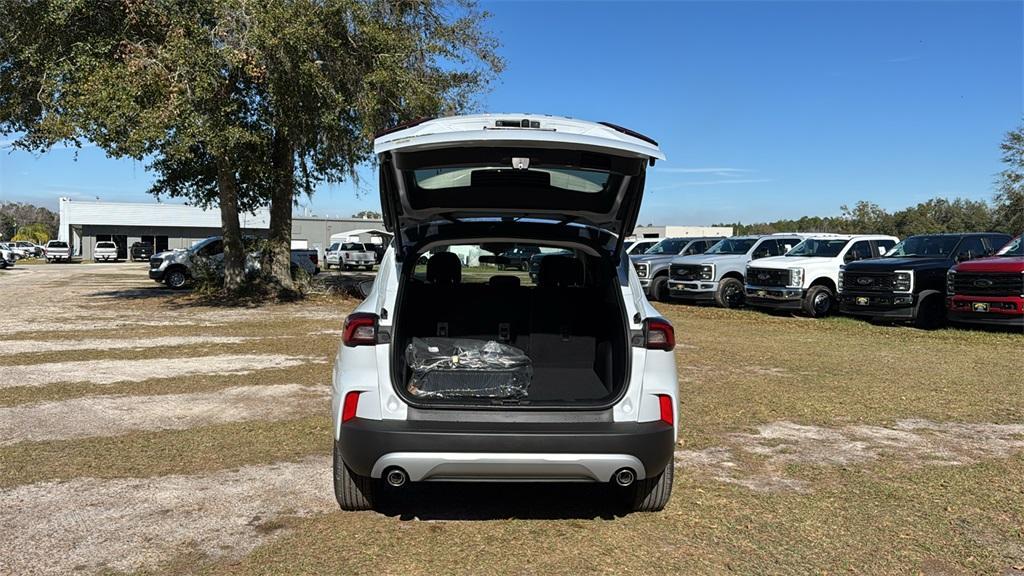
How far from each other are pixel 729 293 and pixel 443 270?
15.9m

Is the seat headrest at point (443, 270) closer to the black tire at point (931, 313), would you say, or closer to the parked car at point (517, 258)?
the parked car at point (517, 258)

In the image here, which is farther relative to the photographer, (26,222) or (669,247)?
(26,222)

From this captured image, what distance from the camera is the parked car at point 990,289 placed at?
13.0 metres

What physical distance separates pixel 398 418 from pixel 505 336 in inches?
53.4

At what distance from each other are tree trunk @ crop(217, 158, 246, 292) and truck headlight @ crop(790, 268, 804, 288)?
44.9 feet

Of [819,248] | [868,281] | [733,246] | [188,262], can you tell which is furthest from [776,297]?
[188,262]


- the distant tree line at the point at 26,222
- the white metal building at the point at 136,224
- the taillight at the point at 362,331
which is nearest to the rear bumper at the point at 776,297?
the taillight at the point at 362,331

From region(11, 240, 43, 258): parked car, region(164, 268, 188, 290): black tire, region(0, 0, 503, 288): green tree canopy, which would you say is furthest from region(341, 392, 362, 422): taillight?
region(11, 240, 43, 258): parked car

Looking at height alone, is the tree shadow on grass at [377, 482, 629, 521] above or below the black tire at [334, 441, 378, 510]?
below

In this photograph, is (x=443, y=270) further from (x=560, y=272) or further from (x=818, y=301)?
(x=818, y=301)

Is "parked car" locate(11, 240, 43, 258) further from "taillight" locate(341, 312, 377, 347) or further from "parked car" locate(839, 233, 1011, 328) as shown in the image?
"taillight" locate(341, 312, 377, 347)

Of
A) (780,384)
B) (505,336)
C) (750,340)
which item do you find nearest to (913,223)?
(750,340)

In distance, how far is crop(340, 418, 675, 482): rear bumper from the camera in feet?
12.3

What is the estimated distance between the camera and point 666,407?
13.3 feet
